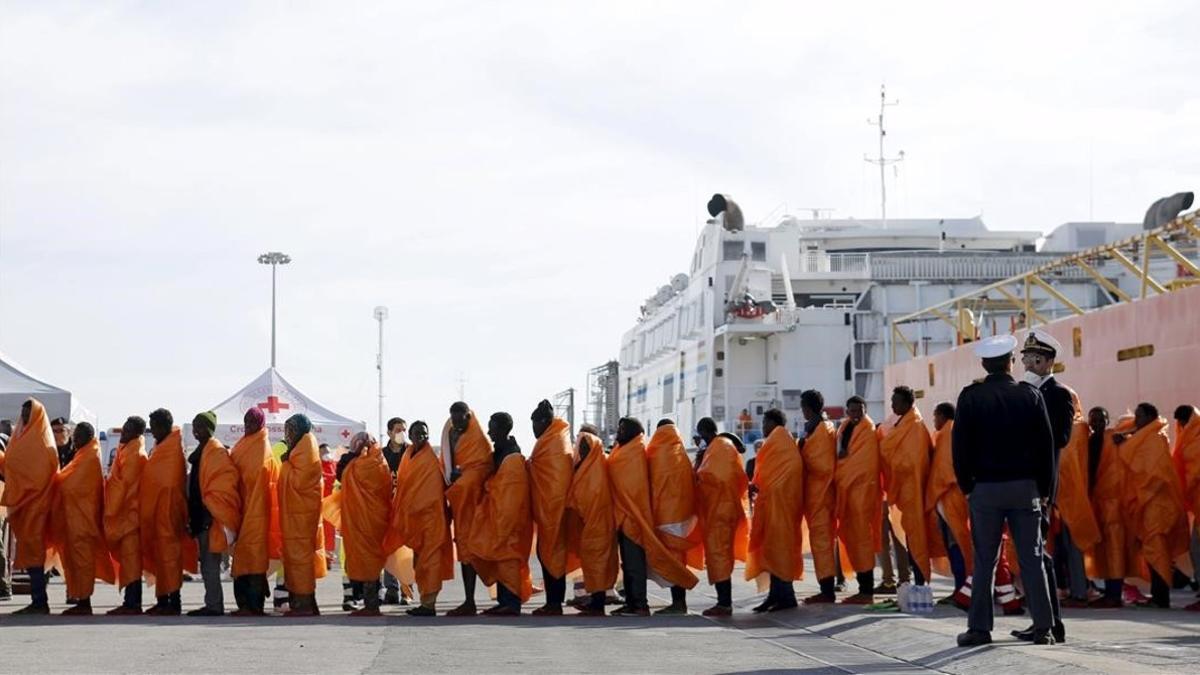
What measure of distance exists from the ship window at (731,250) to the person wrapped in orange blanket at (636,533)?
110 ft

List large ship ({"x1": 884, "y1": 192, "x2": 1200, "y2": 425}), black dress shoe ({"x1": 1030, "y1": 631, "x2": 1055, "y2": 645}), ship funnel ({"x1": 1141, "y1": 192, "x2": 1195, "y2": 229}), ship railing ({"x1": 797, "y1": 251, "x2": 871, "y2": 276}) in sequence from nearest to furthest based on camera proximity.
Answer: black dress shoe ({"x1": 1030, "y1": 631, "x2": 1055, "y2": 645}) < large ship ({"x1": 884, "y1": 192, "x2": 1200, "y2": 425}) < ship funnel ({"x1": 1141, "y1": 192, "x2": 1195, "y2": 229}) < ship railing ({"x1": 797, "y1": 251, "x2": 871, "y2": 276})

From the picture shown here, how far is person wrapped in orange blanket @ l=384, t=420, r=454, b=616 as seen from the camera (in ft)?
45.9

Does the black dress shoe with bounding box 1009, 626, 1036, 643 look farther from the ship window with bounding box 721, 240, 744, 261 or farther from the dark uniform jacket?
the ship window with bounding box 721, 240, 744, 261

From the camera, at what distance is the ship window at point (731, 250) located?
4759cm

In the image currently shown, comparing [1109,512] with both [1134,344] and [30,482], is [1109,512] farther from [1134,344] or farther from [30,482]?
[30,482]

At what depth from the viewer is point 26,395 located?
22359mm

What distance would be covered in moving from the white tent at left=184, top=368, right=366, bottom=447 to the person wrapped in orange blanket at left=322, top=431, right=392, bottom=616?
1356cm

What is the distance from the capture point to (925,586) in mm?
12953

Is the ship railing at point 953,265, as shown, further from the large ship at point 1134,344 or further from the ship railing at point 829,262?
the large ship at point 1134,344

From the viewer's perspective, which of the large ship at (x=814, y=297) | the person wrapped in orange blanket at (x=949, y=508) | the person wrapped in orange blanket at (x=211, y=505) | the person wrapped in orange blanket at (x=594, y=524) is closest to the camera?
the person wrapped in orange blanket at (x=949, y=508)

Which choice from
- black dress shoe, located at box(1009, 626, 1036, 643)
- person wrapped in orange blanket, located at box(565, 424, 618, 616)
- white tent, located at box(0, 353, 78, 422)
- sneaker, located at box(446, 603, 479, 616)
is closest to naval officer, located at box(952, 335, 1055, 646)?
black dress shoe, located at box(1009, 626, 1036, 643)

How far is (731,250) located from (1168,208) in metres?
13.7

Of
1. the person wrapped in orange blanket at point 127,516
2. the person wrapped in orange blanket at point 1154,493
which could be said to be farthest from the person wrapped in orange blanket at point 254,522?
the person wrapped in orange blanket at point 1154,493

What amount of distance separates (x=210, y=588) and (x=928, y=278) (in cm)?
3260
